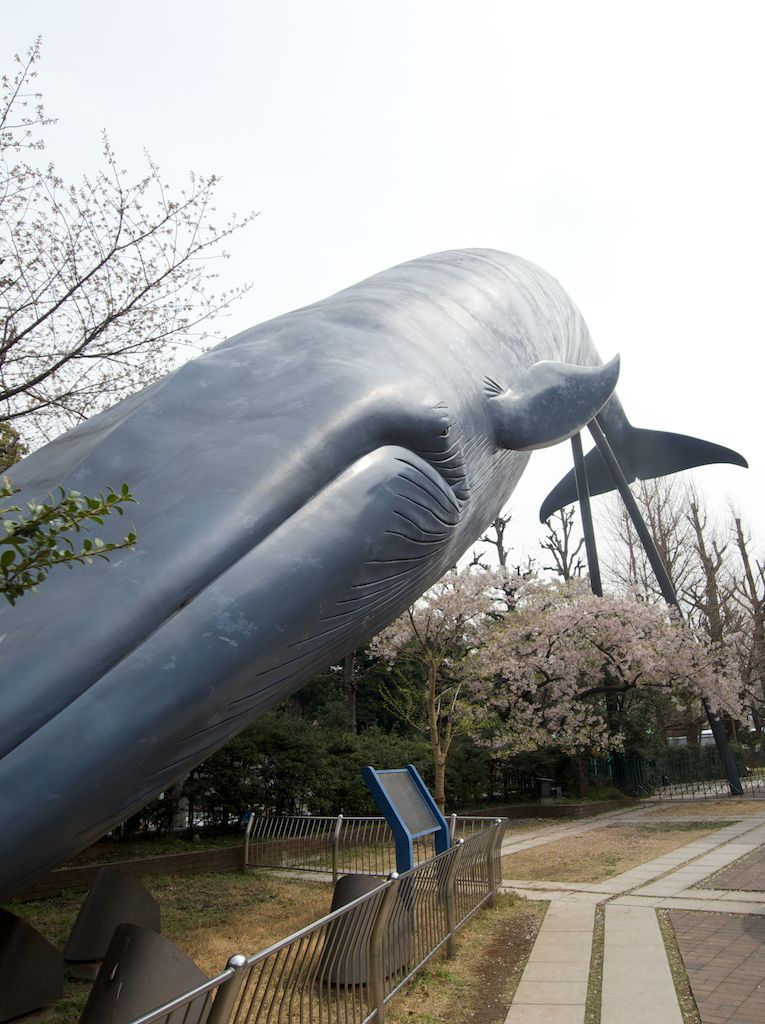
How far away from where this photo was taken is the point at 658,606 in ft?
62.4

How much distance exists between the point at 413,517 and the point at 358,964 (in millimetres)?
2834

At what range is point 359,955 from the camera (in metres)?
4.42

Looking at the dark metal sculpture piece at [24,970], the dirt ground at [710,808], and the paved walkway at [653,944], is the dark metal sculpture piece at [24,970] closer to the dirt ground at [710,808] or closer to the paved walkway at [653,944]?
the paved walkway at [653,944]

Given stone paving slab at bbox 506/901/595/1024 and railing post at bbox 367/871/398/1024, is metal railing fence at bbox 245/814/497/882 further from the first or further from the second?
railing post at bbox 367/871/398/1024

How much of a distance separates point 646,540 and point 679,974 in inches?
432

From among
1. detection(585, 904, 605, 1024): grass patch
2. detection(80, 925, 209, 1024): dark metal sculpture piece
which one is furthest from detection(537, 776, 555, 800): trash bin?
detection(80, 925, 209, 1024): dark metal sculpture piece

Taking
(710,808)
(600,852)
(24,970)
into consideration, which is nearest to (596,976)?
(24,970)

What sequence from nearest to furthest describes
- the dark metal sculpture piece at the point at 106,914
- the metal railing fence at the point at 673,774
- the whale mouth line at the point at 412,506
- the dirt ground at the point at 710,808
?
the whale mouth line at the point at 412,506, the dark metal sculpture piece at the point at 106,914, the dirt ground at the point at 710,808, the metal railing fence at the point at 673,774

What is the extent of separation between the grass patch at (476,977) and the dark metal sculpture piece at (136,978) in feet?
5.50

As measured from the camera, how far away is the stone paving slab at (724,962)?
14.4 feet

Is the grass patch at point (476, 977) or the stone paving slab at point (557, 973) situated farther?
the grass patch at point (476, 977)

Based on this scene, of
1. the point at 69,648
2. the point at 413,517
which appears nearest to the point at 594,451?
the point at 413,517

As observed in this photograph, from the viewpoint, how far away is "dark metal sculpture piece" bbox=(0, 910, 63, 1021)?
434 cm

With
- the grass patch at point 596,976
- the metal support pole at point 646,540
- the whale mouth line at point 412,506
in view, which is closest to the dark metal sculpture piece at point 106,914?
the grass patch at point 596,976
